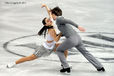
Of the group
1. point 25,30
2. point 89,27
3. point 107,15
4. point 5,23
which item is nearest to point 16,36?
point 25,30

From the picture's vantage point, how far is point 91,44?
290 inches

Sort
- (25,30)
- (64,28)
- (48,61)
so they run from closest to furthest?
(64,28)
(48,61)
(25,30)

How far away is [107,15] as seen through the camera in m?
10.4

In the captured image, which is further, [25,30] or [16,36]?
[25,30]

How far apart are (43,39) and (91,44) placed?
126 cm

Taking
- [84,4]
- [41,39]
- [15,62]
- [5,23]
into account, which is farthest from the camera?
[84,4]

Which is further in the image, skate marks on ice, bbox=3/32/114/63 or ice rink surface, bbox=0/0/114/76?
skate marks on ice, bbox=3/32/114/63

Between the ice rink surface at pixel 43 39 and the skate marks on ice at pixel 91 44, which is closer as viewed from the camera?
the ice rink surface at pixel 43 39

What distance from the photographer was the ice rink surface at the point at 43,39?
5410 mm

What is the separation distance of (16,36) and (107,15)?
3767mm

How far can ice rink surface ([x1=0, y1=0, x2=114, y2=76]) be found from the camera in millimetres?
5410

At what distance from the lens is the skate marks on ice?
21.2 feet

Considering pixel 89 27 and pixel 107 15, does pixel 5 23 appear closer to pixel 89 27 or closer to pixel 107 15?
pixel 89 27

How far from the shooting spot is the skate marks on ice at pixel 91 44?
6459 mm
